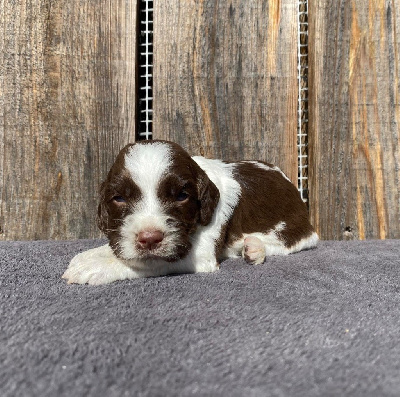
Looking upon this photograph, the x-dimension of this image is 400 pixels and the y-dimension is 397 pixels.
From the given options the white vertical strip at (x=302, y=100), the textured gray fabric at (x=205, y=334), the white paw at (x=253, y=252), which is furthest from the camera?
the white vertical strip at (x=302, y=100)

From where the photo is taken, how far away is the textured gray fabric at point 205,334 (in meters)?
1.31

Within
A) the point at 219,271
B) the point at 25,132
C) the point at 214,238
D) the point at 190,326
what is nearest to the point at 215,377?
the point at 190,326

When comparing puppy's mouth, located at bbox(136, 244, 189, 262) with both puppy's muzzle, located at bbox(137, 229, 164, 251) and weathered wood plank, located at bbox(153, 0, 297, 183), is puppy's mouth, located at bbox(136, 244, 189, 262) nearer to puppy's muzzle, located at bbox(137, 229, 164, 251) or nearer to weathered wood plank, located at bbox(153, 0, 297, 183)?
puppy's muzzle, located at bbox(137, 229, 164, 251)

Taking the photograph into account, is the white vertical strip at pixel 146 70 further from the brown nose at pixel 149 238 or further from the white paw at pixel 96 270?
the brown nose at pixel 149 238

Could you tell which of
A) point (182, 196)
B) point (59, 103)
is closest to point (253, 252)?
point (182, 196)

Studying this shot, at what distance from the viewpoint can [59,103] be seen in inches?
151

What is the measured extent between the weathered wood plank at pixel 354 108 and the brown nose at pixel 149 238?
206cm

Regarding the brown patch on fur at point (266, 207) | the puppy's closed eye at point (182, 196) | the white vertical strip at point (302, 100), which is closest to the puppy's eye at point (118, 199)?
the puppy's closed eye at point (182, 196)

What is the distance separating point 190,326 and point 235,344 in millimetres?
238

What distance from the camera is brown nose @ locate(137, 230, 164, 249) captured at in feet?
7.80

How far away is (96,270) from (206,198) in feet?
2.76

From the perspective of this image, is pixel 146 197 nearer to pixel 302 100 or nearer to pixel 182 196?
pixel 182 196

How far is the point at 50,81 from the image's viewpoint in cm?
382

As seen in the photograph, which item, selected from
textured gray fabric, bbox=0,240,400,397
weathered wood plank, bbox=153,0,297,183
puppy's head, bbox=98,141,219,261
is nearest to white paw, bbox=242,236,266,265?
textured gray fabric, bbox=0,240,400,397
